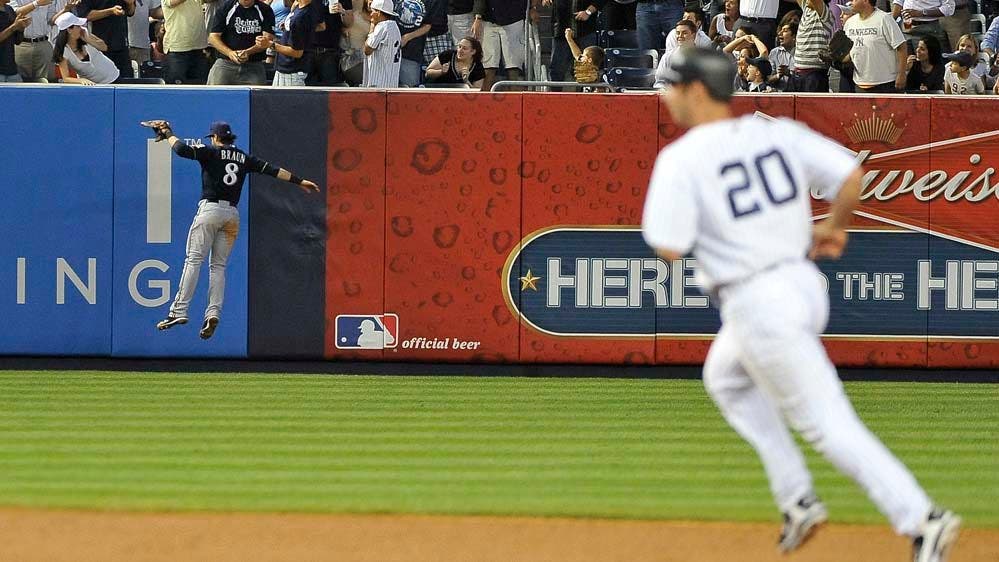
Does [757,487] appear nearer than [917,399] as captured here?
Yes

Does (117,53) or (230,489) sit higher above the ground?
(117,53)

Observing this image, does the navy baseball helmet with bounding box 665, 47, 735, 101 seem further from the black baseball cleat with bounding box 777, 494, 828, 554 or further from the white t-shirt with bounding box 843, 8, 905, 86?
the white t-shirt with bounding box 843, 8, 905, 86

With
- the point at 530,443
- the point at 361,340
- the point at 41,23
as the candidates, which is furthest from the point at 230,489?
the point at 41,23

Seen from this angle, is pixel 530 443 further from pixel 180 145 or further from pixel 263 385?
pixel 180 145

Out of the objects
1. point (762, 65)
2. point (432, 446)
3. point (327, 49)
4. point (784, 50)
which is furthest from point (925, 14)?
point (432, 446)

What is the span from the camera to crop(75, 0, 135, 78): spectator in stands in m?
15.8

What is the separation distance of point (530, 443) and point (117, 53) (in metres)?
8.58

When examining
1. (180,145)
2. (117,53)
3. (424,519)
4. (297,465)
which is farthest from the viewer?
(117,53)

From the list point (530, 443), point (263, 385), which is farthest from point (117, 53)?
point (530, 443)

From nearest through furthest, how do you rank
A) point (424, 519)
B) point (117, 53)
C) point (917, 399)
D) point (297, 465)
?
1. point (424, 519)
2. point (297, 465)
3. point (917, 399)
4. point (117, 53)

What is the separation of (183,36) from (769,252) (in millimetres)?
11441

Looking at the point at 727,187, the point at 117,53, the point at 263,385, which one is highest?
the point at 117,53

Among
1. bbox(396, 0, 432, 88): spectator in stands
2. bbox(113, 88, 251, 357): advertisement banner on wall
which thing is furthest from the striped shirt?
bbox(113, 88, 251, 357): advertisement banner on wall

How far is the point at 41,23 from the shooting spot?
15023mm
